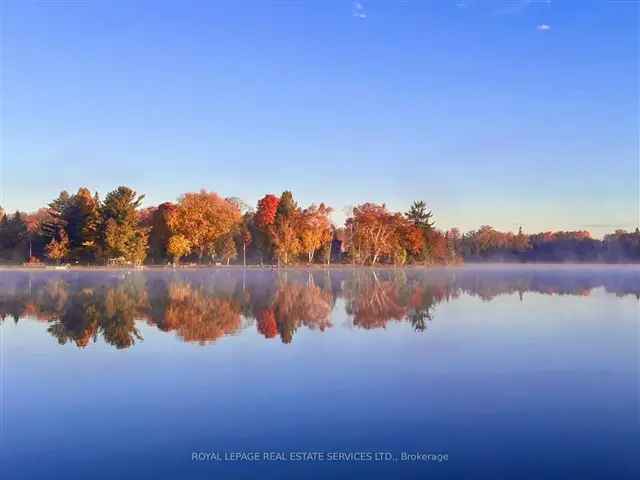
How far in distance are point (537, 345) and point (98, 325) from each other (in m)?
8.70

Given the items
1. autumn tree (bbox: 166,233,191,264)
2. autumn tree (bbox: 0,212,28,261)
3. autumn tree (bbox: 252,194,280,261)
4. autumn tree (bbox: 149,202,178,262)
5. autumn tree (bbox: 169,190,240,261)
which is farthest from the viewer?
autumn tree (bbox: 252,194,280,261)

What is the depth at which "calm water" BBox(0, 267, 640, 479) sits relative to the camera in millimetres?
4391

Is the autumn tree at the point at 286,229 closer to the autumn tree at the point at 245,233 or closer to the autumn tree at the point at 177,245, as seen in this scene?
the autumn tree at the point at 245,233

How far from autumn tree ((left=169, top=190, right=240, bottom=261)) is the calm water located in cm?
3806

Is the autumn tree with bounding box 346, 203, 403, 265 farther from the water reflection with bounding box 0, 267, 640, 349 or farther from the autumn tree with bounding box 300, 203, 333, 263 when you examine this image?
the water reflection with bounding box 0, 267, 640, 349

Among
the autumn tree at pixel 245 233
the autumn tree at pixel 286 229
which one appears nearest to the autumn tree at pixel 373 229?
the autumn tree at pixel 286 229

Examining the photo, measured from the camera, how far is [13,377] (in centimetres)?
701

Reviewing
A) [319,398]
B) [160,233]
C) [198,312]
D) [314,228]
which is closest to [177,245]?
[160,233]

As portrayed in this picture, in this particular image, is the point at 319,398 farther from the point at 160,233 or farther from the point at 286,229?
the point at 160,233

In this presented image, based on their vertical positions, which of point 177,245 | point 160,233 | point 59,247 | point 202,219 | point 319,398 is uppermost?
point 202,219

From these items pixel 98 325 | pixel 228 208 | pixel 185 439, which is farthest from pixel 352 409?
pixel 228 208

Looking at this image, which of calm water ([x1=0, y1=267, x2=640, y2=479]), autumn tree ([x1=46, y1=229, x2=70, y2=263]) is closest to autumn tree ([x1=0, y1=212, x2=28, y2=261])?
autumn tree ([x1=46, y1=229, x2=70, y2=263])

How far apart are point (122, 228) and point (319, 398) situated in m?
41.7

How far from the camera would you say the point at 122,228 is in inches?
1743
